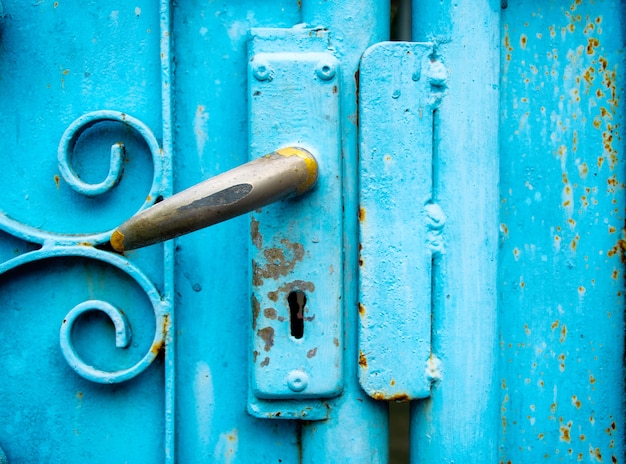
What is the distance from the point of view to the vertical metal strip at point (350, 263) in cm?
58

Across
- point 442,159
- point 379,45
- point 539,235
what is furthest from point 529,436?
point 379,45

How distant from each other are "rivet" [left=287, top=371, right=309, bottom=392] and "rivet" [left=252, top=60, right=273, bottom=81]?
295mm

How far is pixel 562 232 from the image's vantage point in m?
0.64

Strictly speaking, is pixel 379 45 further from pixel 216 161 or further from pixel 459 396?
pixel 459 396

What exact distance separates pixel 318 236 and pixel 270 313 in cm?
9

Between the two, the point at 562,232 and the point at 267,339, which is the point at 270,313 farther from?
the point at 562,232

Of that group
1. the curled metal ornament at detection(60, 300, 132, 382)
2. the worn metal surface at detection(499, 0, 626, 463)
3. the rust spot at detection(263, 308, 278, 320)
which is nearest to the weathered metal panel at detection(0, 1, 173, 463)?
the curled metal ornament at detection(60, 300, 132, 382)

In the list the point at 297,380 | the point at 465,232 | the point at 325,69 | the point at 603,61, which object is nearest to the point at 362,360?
the point at 297,380

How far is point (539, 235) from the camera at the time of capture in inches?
25.0

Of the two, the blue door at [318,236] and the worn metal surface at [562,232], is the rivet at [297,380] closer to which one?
the blue door at [318,236]

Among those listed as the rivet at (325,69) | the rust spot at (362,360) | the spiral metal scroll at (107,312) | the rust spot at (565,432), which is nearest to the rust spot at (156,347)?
the spiral metal scroll at (107,312)

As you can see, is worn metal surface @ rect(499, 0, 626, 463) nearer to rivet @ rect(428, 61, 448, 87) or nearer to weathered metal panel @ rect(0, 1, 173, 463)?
rivet @ rect(428, 61, 448, 87)

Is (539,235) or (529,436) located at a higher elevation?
(539,235)

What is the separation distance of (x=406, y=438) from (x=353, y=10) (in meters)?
0.86
